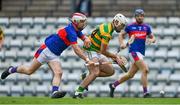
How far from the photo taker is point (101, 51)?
14.3 m

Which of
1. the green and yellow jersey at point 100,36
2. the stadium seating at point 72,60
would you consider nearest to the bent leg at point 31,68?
the green and yellow jersey at point 100,36

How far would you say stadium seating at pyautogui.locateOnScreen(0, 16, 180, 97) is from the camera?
18344 millimetres

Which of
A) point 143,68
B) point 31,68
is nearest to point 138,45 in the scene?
point 143,68

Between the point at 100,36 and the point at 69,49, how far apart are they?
5.03m

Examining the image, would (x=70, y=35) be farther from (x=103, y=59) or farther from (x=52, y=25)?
(x=52, y=25)

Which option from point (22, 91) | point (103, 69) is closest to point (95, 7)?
point (22, 91)

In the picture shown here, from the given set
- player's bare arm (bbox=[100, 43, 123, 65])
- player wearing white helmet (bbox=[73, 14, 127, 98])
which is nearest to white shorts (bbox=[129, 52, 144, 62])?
player wearing white helmet (bbox=[73, 14, 127, 98])

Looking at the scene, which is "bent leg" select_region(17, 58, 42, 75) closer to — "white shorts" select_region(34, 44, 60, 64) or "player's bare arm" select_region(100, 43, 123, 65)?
"white shorts" select_region(34, 44, 60, 64)

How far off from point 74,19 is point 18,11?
6.39 m

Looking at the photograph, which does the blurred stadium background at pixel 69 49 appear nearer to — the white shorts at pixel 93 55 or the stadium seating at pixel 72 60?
the stadium seating at pixel 72 60

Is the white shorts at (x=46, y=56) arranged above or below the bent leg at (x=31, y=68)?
above

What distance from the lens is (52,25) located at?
65.1ft

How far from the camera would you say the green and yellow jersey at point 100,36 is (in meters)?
14.1

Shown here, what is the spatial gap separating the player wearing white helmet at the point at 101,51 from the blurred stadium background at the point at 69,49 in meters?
3.63
